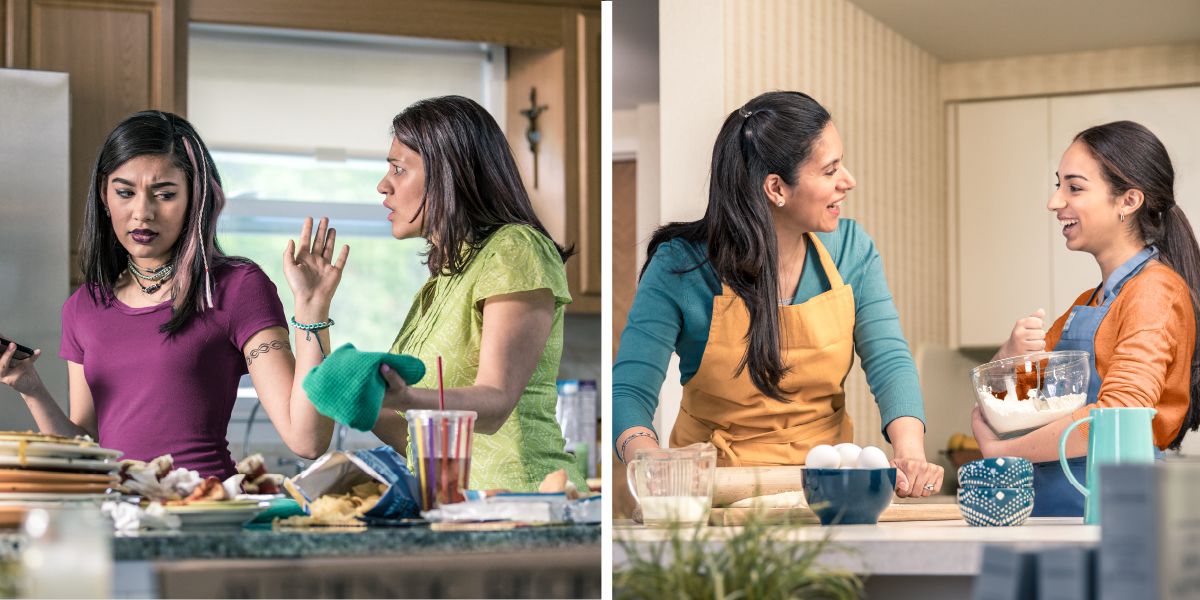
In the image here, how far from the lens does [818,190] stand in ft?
6.02

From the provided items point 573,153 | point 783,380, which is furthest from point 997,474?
point 573,153

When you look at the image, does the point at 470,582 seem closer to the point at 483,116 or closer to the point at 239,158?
the point at 483,116

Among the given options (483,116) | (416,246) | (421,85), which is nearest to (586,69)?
(421,85)

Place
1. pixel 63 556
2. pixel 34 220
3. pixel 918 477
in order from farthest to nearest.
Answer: pixel 34 220
pixel 918 477
pixel 63 556

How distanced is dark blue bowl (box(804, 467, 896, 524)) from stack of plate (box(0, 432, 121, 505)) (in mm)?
732

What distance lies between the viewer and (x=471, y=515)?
43.9 inches

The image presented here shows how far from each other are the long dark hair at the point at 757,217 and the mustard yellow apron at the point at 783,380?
2 centimetres

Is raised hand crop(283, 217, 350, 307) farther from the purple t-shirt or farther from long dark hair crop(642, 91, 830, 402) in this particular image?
long dark hair crop(642, 91, 830, 402)

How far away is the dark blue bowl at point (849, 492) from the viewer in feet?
4.46

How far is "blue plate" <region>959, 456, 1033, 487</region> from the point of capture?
4.54 feet

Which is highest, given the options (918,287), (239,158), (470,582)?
(239,158)

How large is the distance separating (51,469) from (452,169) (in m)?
0.57

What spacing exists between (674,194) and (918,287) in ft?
4.71

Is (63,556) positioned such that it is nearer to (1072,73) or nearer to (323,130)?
(323,130)
